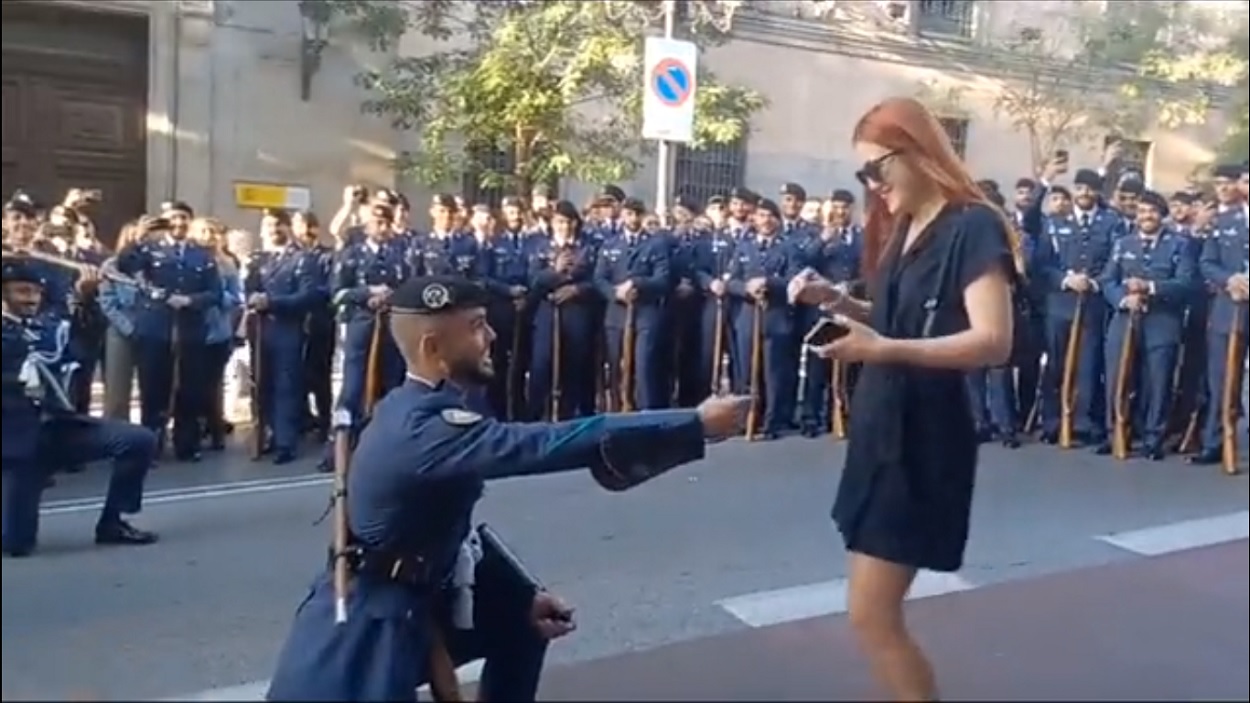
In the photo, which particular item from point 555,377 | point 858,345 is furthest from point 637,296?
point 858,345

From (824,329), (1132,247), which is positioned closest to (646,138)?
(824,329)

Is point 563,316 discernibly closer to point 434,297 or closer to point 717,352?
point 717,352

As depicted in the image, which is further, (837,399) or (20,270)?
(837,399)

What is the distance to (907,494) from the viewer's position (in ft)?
5.01

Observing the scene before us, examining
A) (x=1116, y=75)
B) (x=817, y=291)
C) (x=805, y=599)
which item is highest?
(x=1116, y=75)

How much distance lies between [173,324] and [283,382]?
1.08 feet

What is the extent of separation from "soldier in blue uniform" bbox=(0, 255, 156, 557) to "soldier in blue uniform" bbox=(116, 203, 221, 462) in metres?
0.17

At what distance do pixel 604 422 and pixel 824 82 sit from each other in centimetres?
47

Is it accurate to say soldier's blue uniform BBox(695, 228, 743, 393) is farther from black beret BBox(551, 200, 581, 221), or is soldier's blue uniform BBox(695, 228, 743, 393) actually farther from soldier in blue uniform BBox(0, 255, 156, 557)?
soldier in blue uniform BBox(0, 255, 156, 557)

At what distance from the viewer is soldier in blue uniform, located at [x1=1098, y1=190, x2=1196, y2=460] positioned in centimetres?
422

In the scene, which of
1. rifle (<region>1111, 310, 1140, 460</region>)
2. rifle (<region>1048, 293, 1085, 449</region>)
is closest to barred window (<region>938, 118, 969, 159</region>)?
rifle (<region>1048, 293, 1085, 449</region>)

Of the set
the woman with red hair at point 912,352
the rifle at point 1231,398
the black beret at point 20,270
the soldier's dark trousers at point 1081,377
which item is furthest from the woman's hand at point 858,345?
the soldier's dark trousers at point 1081,377

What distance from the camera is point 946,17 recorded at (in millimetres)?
1676

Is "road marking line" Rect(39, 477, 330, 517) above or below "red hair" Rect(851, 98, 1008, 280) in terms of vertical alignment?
below
